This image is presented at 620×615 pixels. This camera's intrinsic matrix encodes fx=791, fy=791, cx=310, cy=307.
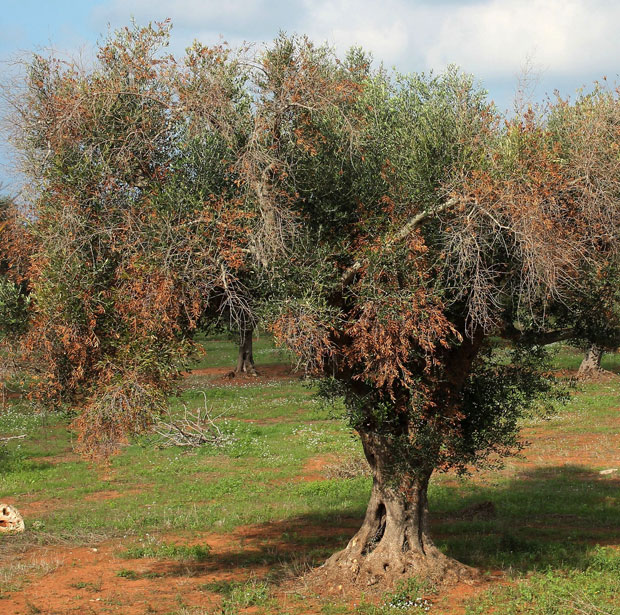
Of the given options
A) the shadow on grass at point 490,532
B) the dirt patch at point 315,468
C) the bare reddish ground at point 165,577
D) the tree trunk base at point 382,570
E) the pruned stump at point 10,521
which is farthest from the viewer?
the dirt patch at point 315,468

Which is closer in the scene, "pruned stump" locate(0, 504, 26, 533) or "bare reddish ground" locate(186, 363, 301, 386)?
"pruned stump" locate(0, 504, 26, 533)

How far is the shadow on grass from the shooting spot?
50.6 feet

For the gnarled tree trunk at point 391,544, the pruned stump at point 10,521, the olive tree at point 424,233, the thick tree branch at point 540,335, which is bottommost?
the pruned stump at point 10,521

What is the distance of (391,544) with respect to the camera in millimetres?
14180

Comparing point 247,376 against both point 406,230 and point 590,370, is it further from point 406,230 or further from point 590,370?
point 406,230

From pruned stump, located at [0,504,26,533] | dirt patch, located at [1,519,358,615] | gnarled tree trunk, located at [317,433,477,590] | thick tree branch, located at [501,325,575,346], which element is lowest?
dirt patch, located at [1,519,358,615]

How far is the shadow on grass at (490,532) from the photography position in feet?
50.6

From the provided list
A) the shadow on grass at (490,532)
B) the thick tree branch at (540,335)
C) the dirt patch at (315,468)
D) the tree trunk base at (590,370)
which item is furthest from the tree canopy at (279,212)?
the tree trunk base at (590,370)

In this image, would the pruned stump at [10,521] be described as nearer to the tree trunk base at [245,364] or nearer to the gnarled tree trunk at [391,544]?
the gnarled tree trunk at [391,544]

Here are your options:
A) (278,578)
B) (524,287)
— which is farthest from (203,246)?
(278,578)

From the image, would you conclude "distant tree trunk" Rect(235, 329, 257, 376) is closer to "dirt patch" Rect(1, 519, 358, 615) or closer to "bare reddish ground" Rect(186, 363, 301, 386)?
"bare reddish ground" Rect(186, 363, 301, 386)

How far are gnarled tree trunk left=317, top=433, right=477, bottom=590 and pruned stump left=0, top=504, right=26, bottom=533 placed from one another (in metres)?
7.80

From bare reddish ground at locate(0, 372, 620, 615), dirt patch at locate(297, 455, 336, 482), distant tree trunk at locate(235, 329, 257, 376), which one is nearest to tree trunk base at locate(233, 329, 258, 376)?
distant tree trunk at locate(235, 329, 257, 376)

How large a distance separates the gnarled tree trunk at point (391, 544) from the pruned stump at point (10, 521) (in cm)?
780
